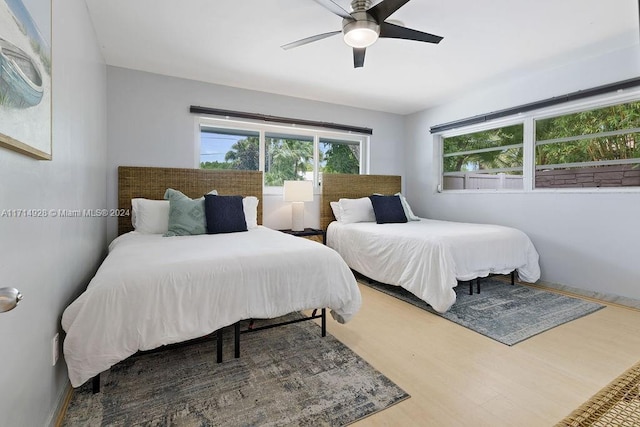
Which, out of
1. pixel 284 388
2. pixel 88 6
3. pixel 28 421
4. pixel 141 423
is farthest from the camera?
pixel 88 6

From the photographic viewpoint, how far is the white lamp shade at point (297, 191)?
3893 millimetres

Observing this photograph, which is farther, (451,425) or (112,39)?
(112,39)

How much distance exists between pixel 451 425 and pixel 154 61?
385 centimetres

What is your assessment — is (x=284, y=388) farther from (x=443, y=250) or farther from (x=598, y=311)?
(x=598, y=311)

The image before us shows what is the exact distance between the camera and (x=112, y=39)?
2750mm

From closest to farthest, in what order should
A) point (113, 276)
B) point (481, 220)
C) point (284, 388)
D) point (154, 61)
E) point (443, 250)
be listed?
point (113, 276) → point (284, 388) → point (443, 250) → point (154, 61) → point (481, 220)

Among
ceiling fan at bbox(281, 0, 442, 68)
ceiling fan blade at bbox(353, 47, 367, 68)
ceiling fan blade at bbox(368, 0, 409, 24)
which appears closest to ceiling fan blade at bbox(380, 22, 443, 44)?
ceiling fan at bbox(281, 0, 442, 68)

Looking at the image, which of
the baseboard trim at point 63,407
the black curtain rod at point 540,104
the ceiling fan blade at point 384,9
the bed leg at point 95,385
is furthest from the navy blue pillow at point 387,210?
the baseboard trim at point 63,407

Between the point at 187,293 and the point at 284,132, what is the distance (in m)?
3.08

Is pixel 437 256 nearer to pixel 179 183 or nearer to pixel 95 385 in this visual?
pixel 95 385

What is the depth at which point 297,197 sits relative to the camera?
392 cm

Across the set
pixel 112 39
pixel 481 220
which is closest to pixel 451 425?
pixel 481 220

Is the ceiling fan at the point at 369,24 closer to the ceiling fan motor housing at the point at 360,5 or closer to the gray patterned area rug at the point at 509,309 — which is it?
the ceiling fan motor housing at the point at 360,5

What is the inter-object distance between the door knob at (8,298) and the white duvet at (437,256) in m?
2.67
